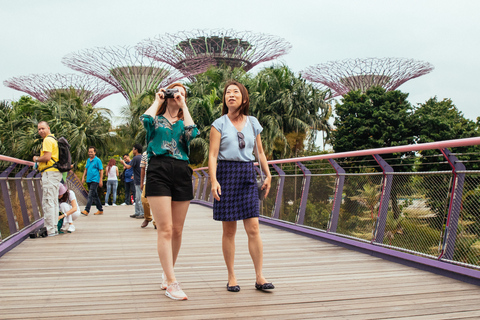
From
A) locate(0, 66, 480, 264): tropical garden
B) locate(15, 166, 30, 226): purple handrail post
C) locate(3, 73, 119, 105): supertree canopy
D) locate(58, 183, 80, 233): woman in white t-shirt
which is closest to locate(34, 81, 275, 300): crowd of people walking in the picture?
locate(15, 166, 30, 226): purple handrail post

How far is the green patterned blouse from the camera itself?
3570 mm

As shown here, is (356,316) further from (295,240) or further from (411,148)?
(295,240)

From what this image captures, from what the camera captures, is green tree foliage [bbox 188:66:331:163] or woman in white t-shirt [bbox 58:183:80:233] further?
green tree foliage [bbox 188:66:331:163]

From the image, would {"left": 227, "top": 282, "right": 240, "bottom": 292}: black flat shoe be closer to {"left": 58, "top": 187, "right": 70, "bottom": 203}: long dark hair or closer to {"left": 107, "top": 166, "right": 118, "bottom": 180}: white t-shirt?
{"left": 58, "top": 187, "right": 70, "bottom": 203}: long dark hair

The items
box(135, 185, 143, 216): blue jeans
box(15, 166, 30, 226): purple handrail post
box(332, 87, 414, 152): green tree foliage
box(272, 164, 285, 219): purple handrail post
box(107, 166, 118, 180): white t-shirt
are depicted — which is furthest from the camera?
box(332, 87, 414, 152): green tree foliage

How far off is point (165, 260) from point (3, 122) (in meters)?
26.4

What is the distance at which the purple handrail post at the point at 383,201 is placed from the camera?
5.28 metres

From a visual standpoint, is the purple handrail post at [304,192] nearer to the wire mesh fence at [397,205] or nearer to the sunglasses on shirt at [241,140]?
the wire mesh fence at [397,205]

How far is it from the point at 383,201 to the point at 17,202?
4823 mm

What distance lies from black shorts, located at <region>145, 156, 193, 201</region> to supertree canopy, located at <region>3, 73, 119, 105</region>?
4713 cm

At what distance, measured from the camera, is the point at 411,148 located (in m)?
4.70

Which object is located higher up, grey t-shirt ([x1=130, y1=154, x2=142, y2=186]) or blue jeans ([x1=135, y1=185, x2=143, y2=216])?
grey t-shirt ([x1=130, y1=154, x2=142, y2=186])

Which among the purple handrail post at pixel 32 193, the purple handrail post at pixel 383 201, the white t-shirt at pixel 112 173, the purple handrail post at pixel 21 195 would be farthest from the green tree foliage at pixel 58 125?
the purple handrail post at pixel 383 201

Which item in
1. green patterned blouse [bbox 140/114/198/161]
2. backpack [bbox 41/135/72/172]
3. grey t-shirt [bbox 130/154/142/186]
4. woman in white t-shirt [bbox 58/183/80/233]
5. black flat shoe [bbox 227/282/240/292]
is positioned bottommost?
woman in white t-shirt [bbox 58/183/80/233]
